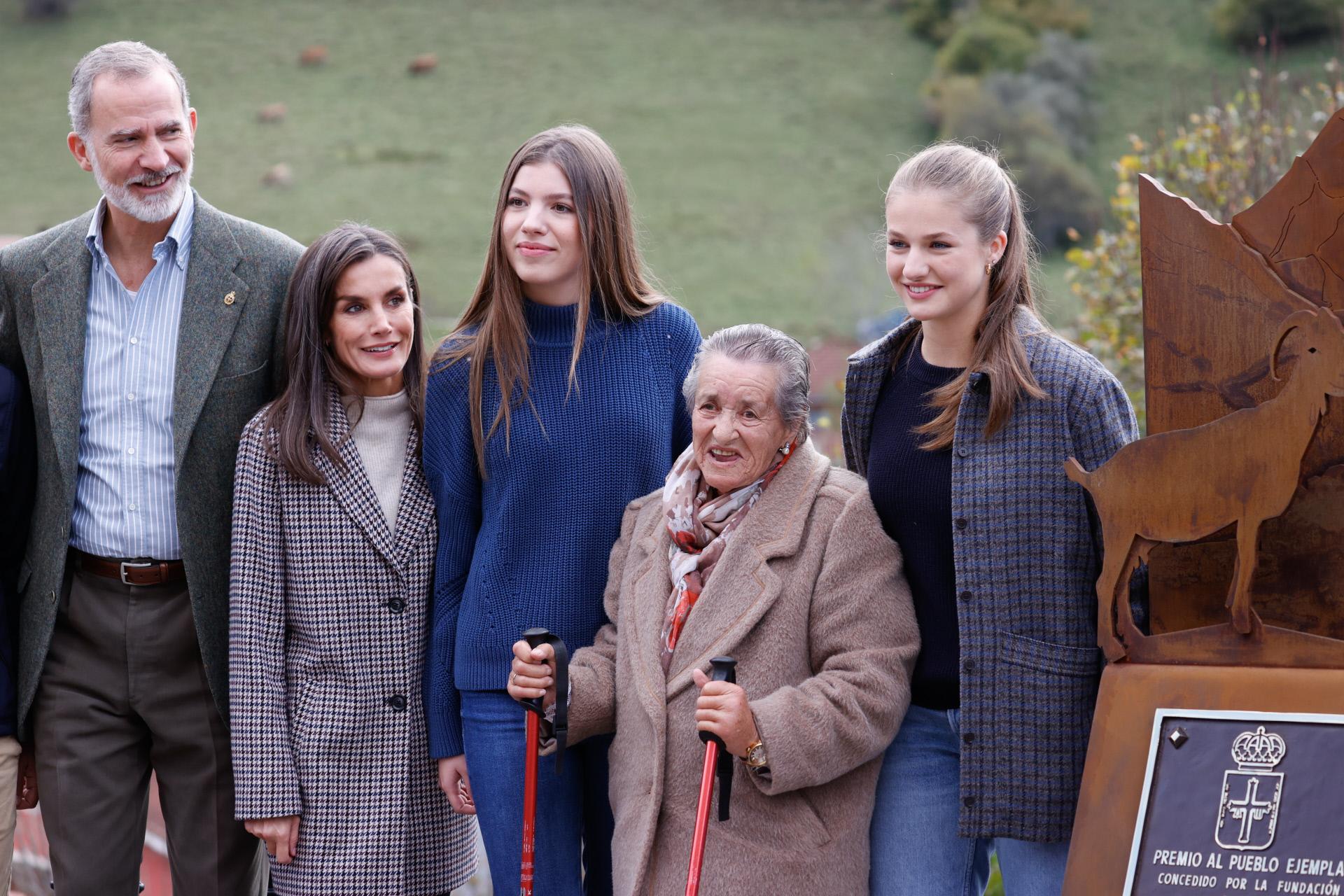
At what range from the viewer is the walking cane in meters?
2.42

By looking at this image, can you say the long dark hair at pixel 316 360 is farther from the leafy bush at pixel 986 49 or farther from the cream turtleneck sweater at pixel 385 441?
the leafy bush at pixel 986 49

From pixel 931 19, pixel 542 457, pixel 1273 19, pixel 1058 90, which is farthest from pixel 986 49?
pixel 542 457

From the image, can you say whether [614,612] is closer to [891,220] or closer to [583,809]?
[583,809]

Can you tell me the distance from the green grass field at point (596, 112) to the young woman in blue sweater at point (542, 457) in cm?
1758

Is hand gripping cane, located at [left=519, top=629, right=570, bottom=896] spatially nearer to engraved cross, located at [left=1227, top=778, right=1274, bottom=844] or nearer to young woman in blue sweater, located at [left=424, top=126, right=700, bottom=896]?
young woman in blue sweater, located at [left=424, top=126, right=700, bottom=896]

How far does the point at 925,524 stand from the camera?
2.61 metres

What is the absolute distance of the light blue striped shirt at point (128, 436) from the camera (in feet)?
10.2

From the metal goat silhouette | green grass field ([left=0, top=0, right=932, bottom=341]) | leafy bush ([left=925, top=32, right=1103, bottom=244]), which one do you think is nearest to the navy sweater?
the metal goat silhouette

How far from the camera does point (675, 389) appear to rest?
303 centimetres

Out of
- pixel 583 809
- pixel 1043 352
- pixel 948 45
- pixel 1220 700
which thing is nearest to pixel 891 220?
pixel 1043 352

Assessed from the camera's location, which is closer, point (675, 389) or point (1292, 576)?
point (1292, 576)

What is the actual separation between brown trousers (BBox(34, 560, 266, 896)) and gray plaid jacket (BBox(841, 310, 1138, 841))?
5.76 ft

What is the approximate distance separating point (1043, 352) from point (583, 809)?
136cm

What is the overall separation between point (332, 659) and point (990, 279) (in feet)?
5.28
